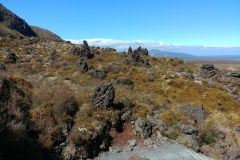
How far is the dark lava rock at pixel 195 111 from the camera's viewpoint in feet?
52.2

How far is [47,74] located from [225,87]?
809 inches

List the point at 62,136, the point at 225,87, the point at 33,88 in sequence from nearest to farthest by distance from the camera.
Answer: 1. the point at 62,136
2. the point at 33,88
3. the point at 225,87

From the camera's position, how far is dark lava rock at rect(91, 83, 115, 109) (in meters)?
13.9

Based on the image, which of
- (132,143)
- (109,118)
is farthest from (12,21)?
(132,143)

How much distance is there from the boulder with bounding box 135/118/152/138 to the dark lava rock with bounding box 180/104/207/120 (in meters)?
4.30

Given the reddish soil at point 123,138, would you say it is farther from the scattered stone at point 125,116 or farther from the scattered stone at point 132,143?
the scattered stone at point 125,116

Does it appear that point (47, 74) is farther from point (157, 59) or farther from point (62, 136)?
point (157, 59)

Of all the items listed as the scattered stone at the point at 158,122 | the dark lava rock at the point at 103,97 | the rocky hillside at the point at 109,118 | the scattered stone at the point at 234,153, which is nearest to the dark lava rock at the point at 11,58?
the rocky hillside at the point at 109,118

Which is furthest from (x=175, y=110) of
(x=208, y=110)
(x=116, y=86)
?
(x=116, y=86)

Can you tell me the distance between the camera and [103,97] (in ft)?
46.2

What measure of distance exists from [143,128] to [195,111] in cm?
541

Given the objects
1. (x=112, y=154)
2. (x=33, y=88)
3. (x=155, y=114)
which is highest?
(x=33, y=88)

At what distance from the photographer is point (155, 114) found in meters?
15.6

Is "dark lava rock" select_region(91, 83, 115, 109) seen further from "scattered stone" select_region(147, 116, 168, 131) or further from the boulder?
"scattered stone" select_region(147, 116, 168, 131)
